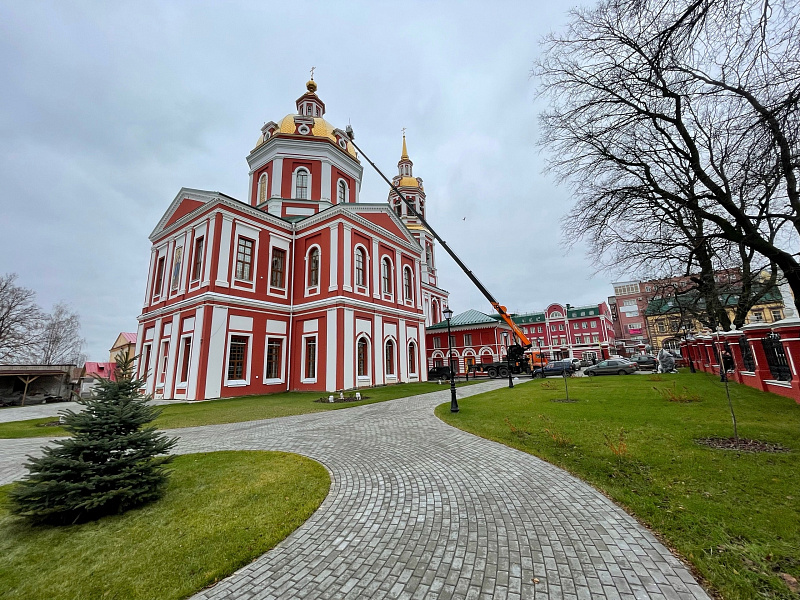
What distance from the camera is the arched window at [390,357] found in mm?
22688

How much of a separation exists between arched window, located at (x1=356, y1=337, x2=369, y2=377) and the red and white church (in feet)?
0.21

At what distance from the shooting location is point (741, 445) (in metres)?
5.82

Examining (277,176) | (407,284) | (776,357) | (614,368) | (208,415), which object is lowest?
(208,415)

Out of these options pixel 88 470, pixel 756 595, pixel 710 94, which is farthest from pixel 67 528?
pixel 710 94

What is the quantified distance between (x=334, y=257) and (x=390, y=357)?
26.0 feet

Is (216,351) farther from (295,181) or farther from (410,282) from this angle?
(410,282)

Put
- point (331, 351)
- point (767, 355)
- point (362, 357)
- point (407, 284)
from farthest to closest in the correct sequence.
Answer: point (407, 284) → point (362, 357) → point (331, 351) → point (767, 355)

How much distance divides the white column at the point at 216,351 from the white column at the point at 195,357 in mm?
504

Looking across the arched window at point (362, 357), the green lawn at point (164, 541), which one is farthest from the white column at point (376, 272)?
the green lawn at point (164, 541)

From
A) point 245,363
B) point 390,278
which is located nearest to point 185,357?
point 245,363

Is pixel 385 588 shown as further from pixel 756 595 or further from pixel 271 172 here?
pixel 271 172

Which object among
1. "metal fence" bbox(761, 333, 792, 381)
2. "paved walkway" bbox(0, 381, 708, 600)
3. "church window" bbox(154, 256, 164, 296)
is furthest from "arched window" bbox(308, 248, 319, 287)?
"metal fence" bbox(761, 333, 792, 381)

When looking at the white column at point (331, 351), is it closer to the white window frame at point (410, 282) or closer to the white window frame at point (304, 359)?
the white window frame at point (304, 359)

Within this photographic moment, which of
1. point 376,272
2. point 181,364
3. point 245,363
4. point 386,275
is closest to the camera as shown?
point 181,364
